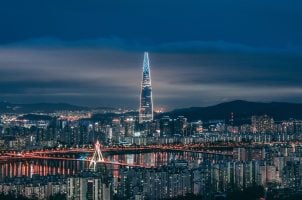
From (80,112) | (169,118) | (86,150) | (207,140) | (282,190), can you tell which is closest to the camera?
(282,190)

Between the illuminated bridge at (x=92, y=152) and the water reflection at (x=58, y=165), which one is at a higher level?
the illuminated bridge at (x=92, y=152)

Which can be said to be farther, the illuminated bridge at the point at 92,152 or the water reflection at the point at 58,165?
the illuminated bridge at the point at 92,152

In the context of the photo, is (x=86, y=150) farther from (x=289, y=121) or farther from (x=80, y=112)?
(x=80, y=112)

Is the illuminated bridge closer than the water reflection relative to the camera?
No

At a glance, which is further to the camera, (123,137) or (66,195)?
(123,137)

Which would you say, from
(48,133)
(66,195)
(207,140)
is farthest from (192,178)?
(48,133)

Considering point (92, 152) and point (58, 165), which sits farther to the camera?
point (92, 152)

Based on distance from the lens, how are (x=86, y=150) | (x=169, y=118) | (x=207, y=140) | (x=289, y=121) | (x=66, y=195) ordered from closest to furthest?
(x=66, y=195) → (x=86, y=150) → (x=207, y=140) → (x=289, y=121) → (x=169, y=118)

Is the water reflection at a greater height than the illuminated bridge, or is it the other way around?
the illuminated bridge

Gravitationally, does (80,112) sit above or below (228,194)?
above

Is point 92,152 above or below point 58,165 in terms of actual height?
above
